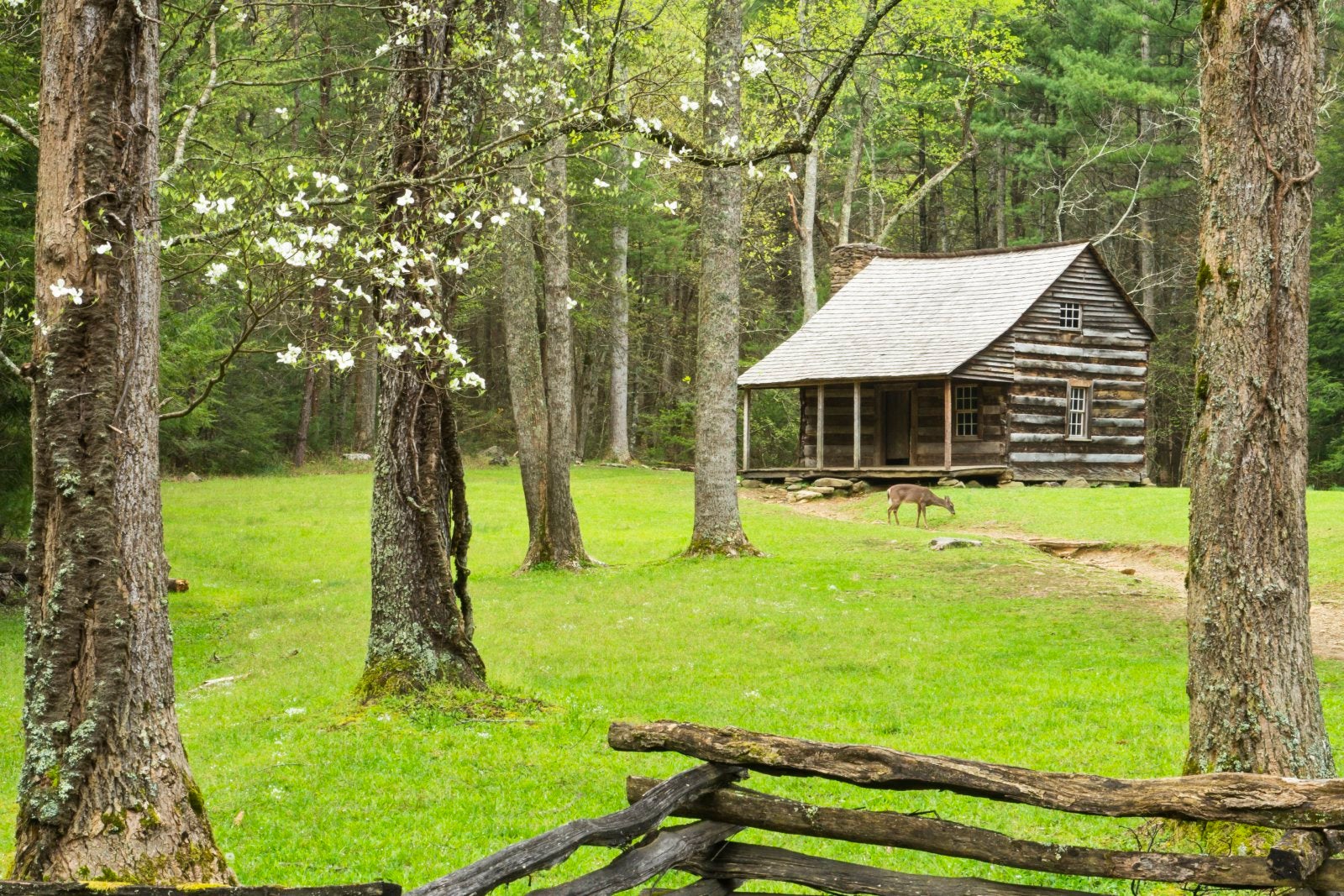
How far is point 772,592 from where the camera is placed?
17688mm

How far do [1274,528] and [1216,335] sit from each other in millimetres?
1082

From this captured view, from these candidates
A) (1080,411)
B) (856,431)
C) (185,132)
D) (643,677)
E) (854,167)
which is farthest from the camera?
(854,167)

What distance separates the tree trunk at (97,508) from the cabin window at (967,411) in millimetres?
31108

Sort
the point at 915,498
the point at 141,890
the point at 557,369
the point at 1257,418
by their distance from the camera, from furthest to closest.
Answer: the point at 915,498
the point at 557,369
the point at 1257,418
the point at 141,890

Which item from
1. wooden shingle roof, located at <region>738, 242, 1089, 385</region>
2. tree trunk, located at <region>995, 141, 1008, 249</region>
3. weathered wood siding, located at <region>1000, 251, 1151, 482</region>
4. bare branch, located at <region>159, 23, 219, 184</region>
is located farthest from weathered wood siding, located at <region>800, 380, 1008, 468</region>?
bare branch, located at <region>159, 23, 219, 184</region>

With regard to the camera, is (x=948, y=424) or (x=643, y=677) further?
(x=948, y=424)

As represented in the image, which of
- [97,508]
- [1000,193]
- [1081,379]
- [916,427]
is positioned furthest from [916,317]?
[97,508]

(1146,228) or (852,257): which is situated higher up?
(1146,228)

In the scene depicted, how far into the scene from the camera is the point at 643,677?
12656 mm

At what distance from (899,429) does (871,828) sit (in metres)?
31.7

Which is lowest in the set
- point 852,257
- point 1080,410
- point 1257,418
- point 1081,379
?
point 1257,418

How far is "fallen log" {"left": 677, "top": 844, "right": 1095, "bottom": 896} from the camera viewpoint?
5148 mm

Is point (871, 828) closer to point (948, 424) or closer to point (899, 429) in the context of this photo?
point (948, 424)

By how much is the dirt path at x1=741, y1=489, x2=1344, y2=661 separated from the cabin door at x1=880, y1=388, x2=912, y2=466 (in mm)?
5354
